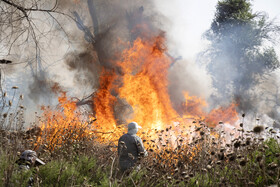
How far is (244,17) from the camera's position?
16.3 meters

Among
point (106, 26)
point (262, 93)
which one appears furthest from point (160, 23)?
point (262, 93)

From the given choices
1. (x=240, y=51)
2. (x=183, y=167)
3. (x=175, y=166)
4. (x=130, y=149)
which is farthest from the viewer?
(x=240, y=51)

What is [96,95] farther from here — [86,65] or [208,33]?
[208,33]

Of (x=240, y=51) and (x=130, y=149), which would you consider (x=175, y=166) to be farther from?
(x=240, y=51)

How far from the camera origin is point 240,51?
665 inches

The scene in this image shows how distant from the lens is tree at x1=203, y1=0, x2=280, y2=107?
1662cm

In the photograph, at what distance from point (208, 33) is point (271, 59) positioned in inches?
184

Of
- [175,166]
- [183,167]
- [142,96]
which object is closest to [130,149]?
[183,167]

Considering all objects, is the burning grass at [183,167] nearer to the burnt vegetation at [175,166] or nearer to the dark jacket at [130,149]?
the burnt vegetation at [175,166]

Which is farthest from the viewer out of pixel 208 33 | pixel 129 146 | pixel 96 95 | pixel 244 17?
pixel 208 33

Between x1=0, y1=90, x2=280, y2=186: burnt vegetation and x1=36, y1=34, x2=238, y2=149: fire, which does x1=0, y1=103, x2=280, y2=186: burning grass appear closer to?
x1=0, y1=90, x2=280, y2=186: burnt vegetation

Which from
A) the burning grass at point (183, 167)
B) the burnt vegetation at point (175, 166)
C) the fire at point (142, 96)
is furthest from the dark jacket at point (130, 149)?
the fire at point (142, 96)

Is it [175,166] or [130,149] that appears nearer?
[175,166]

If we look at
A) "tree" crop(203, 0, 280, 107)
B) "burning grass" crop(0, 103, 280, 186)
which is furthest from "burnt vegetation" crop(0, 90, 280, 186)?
"tree" crop(203, 0, 280, 107)
